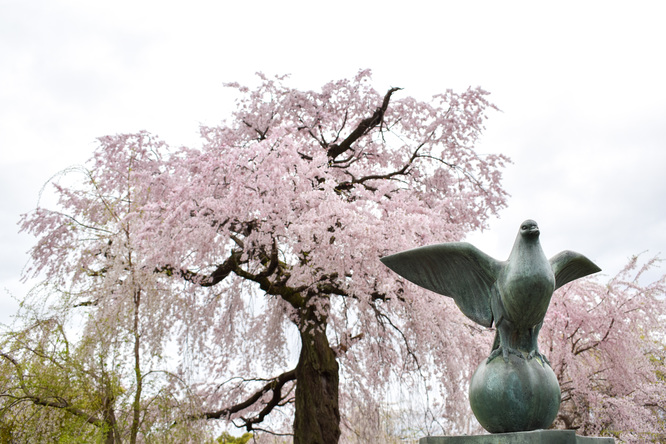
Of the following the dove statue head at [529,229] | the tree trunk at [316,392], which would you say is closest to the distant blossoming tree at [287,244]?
the tree trunk at [316,392]

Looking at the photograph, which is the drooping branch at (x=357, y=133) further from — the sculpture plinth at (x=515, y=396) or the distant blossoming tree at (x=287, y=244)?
the sculpture plinth at (x=515, y=396)

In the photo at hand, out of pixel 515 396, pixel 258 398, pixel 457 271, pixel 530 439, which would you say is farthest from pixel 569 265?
pixel 258 398

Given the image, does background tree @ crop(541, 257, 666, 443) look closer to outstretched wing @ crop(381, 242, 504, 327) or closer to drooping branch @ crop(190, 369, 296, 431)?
drooping branch @ crop(190, 369, 296, 431)

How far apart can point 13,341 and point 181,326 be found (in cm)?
249

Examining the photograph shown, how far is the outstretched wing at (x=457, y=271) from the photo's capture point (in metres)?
→ 3.61

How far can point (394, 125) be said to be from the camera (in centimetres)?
1070

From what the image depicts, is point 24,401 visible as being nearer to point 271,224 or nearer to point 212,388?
point 271,224

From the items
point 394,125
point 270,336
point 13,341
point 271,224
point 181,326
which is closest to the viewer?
point 13,341

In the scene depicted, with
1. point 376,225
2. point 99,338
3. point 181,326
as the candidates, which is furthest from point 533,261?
point 181,326

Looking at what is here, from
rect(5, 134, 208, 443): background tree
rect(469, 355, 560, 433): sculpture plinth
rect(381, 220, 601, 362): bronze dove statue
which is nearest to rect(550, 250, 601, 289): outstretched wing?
rect(381, 220, 601, 362): bronze dove statue

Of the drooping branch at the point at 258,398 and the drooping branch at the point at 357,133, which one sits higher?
the drooping branch at the point at 357,133

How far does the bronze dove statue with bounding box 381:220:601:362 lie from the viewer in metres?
3.30

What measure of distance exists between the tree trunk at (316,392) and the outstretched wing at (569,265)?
4.38 m

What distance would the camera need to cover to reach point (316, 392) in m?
8.02
